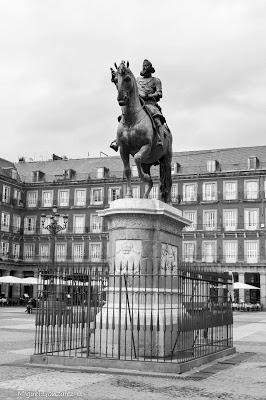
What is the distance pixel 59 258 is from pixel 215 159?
19.5 metres

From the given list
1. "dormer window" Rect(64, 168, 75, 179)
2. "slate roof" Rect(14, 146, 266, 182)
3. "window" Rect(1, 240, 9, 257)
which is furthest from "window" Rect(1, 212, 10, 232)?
"dormer window" Rect(64, 168, 75, 179)

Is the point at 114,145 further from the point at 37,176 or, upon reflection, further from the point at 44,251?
the point at 37,176

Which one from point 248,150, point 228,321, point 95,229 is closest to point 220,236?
point 248,150

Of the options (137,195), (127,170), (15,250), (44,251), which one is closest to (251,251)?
(137,195)

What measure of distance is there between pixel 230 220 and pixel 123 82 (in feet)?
154

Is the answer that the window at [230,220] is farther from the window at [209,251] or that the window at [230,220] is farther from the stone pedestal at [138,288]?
the stone pedestal at [138,288]

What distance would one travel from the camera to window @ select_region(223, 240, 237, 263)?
55938 mm

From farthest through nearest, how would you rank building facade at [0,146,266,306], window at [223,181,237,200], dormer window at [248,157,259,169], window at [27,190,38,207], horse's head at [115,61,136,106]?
window at [27,190,38,207] < window at [223,181,237,200] < dormer window at [248,157,259,169] < building facade at [0,146,266,306] < horse's head at [115,61,136,106]

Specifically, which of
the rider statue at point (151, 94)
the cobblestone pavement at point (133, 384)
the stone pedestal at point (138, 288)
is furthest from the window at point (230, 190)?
the cobblestone pavement at point (133, 384)

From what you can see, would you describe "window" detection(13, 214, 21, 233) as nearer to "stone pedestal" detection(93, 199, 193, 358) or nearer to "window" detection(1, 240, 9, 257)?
"window" detection(1, 240, 9, 257)

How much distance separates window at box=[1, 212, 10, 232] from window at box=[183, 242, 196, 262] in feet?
61.7

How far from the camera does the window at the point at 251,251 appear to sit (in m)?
55.2

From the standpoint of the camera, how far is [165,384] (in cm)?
834

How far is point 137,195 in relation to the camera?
56.9m
